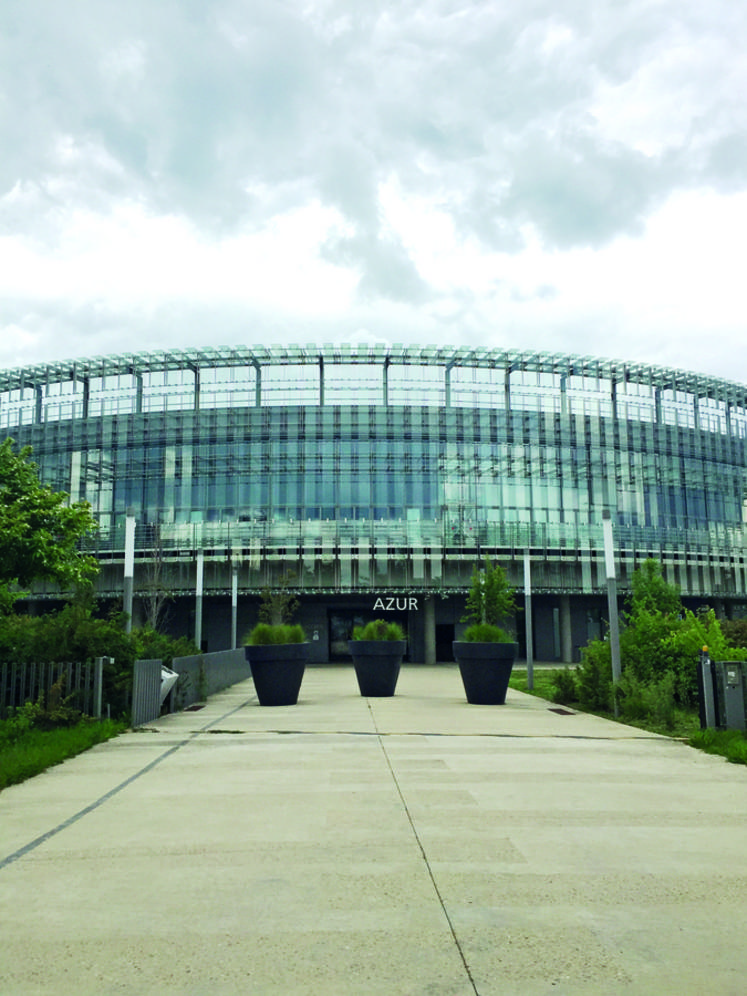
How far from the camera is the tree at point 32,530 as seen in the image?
1898 cm

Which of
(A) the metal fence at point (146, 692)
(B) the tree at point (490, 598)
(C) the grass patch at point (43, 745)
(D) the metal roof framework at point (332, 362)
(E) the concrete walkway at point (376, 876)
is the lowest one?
(E) the concrete walkway at point (376, 876)

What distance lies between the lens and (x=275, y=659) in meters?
20.5

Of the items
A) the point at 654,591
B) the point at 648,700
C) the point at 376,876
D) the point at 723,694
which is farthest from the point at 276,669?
the point at 654,591

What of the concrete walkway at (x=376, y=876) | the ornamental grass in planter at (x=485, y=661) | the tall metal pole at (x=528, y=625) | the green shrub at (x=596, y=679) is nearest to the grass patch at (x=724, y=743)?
the concrete walkway at (x=376, y=876)

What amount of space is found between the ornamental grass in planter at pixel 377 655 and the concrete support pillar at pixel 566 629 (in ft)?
138

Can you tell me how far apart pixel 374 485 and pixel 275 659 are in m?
41.5

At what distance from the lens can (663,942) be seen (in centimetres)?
480

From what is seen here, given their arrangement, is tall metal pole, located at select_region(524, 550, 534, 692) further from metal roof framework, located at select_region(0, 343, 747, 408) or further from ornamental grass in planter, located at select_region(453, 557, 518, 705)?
metal roof framework, located at select_region(0, 343, 747, 408)

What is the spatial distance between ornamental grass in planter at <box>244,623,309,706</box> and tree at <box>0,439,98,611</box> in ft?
14.6

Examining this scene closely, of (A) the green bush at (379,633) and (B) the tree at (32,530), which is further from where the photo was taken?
(A) the green bush at (379,633)

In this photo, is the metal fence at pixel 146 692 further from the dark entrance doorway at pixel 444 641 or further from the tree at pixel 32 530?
the dark entrance doorway at pixel 444 641

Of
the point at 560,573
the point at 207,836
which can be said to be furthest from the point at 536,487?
the point at 207,836

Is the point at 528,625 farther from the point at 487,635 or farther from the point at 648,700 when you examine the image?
the point at 648,700

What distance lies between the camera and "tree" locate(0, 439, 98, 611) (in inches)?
747
